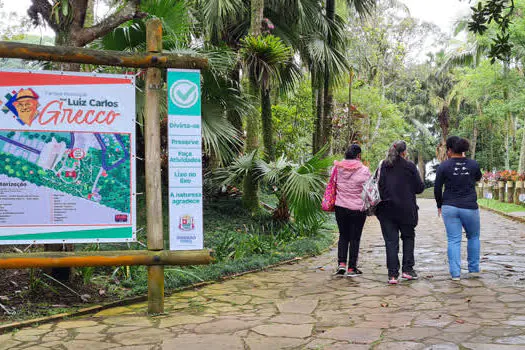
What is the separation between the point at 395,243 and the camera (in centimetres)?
695

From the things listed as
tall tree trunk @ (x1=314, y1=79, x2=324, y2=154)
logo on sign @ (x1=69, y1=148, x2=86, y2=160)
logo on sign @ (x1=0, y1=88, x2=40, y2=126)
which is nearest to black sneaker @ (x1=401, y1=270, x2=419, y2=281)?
logo on sign @ (x1=69, y1=148, x2=86, y2=160)

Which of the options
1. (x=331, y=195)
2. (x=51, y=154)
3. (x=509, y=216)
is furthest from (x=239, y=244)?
(x=509, y=216)

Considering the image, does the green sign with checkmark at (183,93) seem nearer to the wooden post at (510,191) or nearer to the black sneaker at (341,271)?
the black sneaker at (341,271)

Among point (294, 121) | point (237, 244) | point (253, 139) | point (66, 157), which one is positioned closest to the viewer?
point (66, 157)

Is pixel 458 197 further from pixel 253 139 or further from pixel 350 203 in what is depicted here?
pixel 253 139

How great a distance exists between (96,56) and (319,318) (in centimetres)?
340

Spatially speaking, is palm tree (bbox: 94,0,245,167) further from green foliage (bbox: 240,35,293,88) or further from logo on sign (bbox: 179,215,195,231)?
logo on sign (bbox: 179,215,195,231)

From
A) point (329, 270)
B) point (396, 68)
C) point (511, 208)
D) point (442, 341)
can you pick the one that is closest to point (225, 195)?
point (329, 270)

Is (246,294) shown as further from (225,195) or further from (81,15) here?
(225,195)

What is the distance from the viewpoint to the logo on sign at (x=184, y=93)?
5.45 m

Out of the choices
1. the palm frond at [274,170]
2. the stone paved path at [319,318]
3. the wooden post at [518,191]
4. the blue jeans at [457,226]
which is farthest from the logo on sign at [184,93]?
the wooden post at [518,191]

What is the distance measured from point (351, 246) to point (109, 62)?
4106 mm

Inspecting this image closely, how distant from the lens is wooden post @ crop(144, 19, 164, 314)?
5352 millimetres

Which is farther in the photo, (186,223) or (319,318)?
(186,223)
